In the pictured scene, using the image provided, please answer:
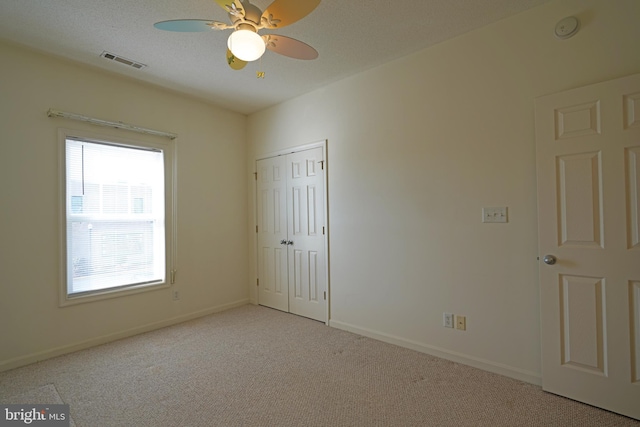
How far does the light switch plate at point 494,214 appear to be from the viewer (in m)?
2.39

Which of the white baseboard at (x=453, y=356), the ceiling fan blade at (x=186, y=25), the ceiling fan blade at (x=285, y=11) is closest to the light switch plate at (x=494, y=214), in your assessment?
the white baseboard at (x=453, y=356)

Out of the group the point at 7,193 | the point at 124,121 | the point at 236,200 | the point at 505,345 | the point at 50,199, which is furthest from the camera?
the point at 236,200

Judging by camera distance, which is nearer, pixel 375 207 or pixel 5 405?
pixel 5 405

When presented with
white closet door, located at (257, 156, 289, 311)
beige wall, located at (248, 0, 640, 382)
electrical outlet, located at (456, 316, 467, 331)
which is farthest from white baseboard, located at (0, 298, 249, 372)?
electrical outlet, located at (456, 316, 467, 331)

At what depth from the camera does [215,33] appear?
2.49 metres

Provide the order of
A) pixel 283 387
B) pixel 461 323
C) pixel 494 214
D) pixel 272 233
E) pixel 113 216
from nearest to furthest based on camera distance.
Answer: pixel 283 387, pixel 494 214, pixel 461 323, pixel 113 216, pixel 272 233

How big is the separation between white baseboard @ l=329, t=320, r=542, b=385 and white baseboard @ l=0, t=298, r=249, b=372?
5.84ft

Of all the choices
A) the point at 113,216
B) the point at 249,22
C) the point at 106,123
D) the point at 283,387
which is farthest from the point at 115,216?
the point at 249,22

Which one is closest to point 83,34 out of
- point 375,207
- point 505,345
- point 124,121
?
point 124,121

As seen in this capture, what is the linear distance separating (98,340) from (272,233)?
2.18 metres

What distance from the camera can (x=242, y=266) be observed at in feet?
14.6

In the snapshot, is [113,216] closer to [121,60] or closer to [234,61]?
[121,60]

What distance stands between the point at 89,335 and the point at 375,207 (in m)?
3.11

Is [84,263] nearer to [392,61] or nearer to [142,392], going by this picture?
[142,392]
